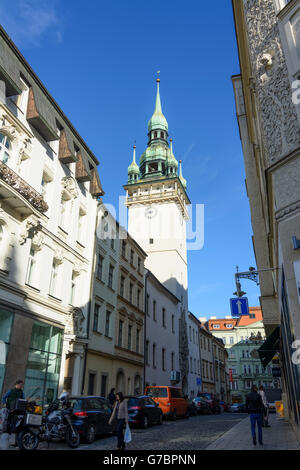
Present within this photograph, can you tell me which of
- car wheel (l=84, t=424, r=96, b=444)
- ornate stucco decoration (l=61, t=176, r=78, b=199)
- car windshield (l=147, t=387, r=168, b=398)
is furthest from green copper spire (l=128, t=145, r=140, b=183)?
car wheel (l=84, t=424, r=96, b=444)

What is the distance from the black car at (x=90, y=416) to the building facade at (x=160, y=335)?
20.0 m

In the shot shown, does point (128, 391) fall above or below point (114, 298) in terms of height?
below

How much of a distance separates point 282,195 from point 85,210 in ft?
58.4

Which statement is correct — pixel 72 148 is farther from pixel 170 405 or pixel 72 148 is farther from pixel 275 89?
pixel 170 405

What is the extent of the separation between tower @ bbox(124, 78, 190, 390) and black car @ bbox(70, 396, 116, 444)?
33.6 m

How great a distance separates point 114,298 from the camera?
1109 inches

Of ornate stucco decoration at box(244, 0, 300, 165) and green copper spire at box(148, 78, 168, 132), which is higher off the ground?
green copper spire at box(148, 78, 168, 132)

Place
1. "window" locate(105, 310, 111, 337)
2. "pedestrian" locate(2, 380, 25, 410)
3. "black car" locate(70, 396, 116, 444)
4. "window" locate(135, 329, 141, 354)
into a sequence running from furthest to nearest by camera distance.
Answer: "window" locate(135, 329, 141, 354) < "window" locate(105, 310, 111, 337) < "black car" locate(70, 396, 116, 444) < "pedestrian" locate(2, 380, 25, 410)

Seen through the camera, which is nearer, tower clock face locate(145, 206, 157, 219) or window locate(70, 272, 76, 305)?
window locate(70, 272, 76, 305)

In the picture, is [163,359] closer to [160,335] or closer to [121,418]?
[160,335]

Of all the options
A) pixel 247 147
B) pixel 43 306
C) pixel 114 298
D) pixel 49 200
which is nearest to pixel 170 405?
pixel 114 298

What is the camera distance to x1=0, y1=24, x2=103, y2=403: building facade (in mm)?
16391

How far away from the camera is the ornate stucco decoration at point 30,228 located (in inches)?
689

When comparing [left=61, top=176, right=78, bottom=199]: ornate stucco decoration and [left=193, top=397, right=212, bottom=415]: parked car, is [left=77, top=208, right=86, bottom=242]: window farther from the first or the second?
[left=193, top=397, right=212, bottom=415]: parked car
